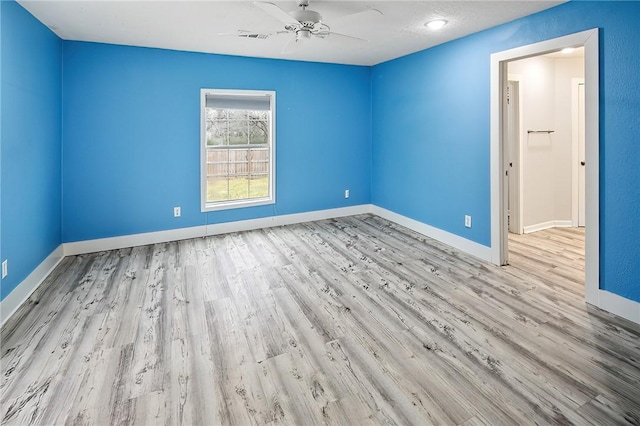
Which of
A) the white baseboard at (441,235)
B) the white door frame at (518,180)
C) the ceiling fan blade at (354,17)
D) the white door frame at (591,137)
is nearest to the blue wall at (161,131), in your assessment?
the white baseboard at (441,235)

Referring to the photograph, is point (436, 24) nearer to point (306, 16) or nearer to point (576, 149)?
point (306, 16)

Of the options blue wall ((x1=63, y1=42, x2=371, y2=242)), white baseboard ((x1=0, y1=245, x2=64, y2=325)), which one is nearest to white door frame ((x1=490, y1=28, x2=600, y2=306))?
blue wall ((x1=63, y1=42, x2=371, y2=242))

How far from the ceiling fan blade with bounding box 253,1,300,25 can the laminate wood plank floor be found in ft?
7.47

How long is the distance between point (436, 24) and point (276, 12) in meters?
1.77

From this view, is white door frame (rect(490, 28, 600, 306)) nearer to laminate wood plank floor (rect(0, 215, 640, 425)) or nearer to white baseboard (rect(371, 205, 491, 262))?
laminate wood plank floor (rect(0, 215, 640, 425))

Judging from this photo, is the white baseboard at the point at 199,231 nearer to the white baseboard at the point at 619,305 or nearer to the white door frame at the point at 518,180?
the white door frame at the point at 518,180

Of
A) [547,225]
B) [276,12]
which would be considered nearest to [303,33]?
[276,12]

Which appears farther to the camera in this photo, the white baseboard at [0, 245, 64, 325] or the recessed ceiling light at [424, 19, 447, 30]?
the recessed ceiling light at [424, 19, 447, 30]

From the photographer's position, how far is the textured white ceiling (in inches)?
117

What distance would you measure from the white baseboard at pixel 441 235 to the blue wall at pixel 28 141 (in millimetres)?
4430

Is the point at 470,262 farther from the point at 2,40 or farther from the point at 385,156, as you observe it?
the point at 2,40

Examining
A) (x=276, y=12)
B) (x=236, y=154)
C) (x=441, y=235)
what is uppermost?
(x=276, y=12)

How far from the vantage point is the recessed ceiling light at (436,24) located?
3.44 meters

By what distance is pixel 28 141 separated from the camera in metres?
3.16
